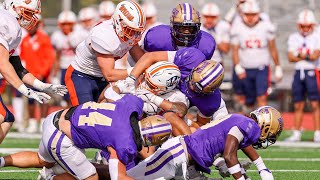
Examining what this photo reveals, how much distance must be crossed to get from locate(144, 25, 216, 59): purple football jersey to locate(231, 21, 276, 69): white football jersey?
4658 mm

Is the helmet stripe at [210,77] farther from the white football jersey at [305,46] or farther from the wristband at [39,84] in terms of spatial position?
the white football jersey at [305,46]

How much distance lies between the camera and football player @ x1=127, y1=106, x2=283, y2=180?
6.62 metres

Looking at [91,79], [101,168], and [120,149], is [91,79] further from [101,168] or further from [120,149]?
[120,149]

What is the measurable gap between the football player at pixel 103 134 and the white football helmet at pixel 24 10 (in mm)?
1221

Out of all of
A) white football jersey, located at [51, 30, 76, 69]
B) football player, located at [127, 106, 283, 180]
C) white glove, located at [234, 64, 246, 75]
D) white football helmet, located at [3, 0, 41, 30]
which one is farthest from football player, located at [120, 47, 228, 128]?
white football jersey, located at [51, 30, 76, 69]

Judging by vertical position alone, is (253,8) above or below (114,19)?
below

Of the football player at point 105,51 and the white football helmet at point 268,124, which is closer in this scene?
the white football helmet at point 268,124

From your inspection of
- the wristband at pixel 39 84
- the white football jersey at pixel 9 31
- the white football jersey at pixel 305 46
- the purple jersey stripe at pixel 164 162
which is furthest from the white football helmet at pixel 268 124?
the white football jersey at pixel 305 46

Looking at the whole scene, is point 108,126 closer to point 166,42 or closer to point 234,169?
point 234,169

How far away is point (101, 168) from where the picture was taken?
693 centimetres

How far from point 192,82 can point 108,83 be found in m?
1.20

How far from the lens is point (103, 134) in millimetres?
6250

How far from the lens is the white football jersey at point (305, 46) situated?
12195 millimetres

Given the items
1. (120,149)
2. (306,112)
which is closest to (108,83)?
(120,149)
